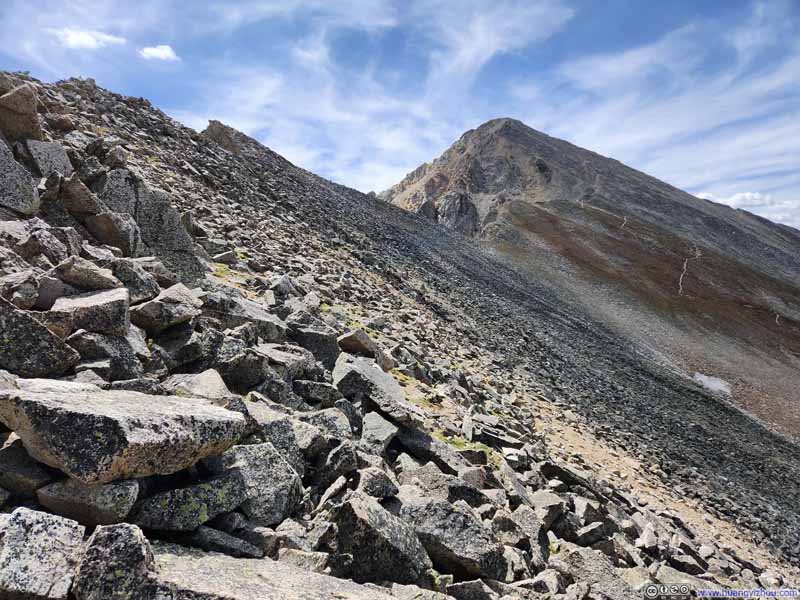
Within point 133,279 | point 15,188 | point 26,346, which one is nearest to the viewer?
point 26,346

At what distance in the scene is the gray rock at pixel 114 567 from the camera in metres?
3.11

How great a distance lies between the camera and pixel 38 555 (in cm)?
319

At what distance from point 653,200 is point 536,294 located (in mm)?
90842

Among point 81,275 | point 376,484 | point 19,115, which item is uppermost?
point 19,115

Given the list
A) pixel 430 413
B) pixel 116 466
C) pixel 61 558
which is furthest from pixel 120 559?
pixel 430 413

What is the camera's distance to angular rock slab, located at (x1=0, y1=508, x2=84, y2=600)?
3029 millimetres

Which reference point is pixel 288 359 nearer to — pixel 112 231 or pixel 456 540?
pixel 456 540

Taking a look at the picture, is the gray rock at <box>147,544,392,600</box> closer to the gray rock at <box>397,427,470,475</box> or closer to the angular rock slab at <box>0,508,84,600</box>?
the angular rock slab at <box>0,508,84,600</box>

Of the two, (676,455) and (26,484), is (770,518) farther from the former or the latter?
(26,484)

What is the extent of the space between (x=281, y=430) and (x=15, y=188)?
22.1 ft

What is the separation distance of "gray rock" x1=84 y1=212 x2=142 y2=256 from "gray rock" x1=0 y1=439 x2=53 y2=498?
21.0 feet

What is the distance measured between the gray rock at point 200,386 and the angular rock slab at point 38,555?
2138mm

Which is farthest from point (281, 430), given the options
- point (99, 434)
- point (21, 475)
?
point (21, 475)

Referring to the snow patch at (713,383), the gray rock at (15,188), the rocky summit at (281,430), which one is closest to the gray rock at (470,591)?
the rocky summit at (281,430)
